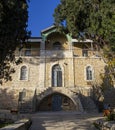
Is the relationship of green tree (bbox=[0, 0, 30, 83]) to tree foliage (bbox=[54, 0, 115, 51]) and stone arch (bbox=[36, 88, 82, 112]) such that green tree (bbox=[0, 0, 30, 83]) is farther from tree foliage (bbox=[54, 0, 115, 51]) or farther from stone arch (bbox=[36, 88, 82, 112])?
stone arch (bbox=[36, 88, 82, 112])

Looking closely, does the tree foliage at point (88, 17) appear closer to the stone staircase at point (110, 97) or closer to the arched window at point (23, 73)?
the arched window at point (23, 73)

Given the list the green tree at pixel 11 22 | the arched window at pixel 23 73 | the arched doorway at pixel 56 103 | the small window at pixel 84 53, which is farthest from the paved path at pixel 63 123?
the small window at pixel 84 53

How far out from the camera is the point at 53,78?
26125 millimetres

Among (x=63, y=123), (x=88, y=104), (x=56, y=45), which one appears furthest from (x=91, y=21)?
(x=56, y=45)

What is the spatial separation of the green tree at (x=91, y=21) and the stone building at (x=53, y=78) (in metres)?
7.67

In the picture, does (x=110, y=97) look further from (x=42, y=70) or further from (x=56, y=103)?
(x=42, y=70)

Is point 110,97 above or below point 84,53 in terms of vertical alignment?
below

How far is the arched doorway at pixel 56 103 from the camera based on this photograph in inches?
969

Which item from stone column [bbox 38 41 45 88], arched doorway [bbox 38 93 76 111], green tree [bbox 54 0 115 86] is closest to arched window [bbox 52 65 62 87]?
stone column [bbox 38 41 45 88]

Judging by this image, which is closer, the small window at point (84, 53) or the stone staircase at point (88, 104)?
the stone staircase at point (88, 104)

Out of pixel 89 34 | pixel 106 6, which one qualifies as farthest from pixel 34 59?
pixel 106 6

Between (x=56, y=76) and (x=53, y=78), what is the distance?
442mm

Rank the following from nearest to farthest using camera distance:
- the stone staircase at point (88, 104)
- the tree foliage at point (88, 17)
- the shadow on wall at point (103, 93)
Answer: the tree foliage at point (88, 17), the stone staircase at point (88, 104), the shadow on wall at point (103, 93)

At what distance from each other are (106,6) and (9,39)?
6829 mm
